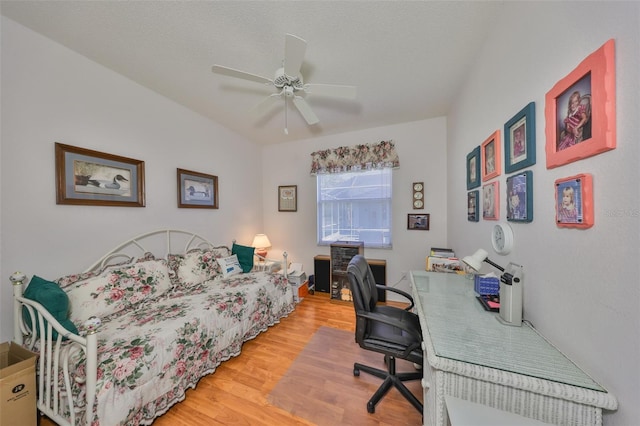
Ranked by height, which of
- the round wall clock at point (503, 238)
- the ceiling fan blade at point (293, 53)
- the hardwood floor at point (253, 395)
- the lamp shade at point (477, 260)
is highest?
the ceiling fan blade at point (293, 53)

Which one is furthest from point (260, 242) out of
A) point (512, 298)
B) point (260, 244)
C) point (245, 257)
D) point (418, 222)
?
point (512, 298)

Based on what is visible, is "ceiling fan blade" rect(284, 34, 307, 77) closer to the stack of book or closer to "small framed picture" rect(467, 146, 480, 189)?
"small framed picture" rect(467, 146, 480, 189)

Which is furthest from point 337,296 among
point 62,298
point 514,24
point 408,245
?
point 514,24

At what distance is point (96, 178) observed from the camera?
1.93 metres

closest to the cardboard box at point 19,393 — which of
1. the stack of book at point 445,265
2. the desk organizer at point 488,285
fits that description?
the desk organizer at point 488,285

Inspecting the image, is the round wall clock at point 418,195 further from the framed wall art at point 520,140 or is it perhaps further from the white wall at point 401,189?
the framed wall art at point 520,140

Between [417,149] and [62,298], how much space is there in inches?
153

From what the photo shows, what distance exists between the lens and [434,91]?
2.38m

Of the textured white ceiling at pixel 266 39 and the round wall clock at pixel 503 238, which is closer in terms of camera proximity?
the round wall clock at pixel 503 238

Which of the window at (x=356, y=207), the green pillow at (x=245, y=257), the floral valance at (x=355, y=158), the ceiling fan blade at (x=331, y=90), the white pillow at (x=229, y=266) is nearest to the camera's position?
the ceiling fan blade at (x=331, y=90)

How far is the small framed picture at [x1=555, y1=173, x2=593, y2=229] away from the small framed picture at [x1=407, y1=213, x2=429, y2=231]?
7.56 feet

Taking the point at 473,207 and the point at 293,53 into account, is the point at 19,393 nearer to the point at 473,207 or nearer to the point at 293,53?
the point at 293,53

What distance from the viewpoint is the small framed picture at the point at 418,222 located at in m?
3.15

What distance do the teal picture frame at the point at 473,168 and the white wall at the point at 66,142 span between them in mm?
3175
